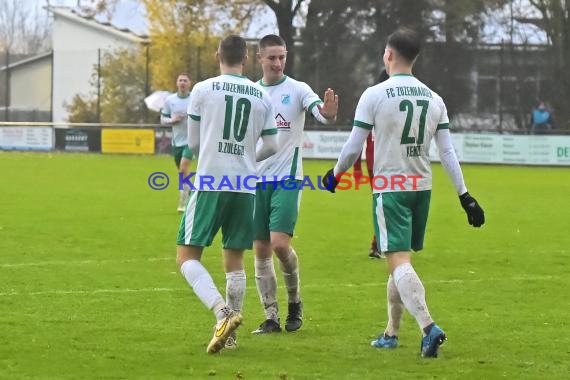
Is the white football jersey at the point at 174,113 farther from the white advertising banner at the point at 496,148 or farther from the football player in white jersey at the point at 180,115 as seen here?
the white advertising banner at the point at 496,148

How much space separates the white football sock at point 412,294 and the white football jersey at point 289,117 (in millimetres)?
1565

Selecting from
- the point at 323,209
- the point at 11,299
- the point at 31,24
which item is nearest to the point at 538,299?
the point at 11,299

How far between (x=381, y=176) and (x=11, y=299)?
12.1ft

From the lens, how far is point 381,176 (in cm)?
759

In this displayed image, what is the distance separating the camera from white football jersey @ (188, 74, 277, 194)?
7590 millimetres

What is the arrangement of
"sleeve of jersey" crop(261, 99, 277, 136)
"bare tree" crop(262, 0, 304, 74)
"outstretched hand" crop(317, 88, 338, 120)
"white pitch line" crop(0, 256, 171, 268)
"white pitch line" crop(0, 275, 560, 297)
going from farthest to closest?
1. "bare tree" crop(262, 0, 304, 74)
2. "white pitch line" crop(0, 256, 171, 268)
3. "white pitch line" crop(0, 275, 560, 297)
4. "outstretched hand" crop(317, 88, 338, 120)
5. "sleeve of jersey" crop(261, 99, 277, 136)

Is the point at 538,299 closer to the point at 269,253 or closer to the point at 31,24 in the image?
the point at 269,253

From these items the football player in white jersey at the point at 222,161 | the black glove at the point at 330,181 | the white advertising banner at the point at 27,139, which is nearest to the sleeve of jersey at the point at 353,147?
the black glove at the point at 330,181

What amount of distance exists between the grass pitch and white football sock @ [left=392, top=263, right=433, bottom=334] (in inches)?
11.0

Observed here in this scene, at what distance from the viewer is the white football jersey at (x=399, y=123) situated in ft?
24.6

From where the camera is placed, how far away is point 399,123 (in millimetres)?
7496

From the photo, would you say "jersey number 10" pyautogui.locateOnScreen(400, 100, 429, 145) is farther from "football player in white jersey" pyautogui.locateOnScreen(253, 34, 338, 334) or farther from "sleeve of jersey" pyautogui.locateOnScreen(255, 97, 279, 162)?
"football player in white jersey" pyautogui.locateOnScreen(253, 34, 338, 334)

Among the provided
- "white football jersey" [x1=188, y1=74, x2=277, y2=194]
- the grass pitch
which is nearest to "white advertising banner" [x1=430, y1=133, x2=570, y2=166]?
the grass pitch

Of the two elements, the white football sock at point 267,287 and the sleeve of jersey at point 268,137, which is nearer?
the sleeve of jersey at point 268,137
